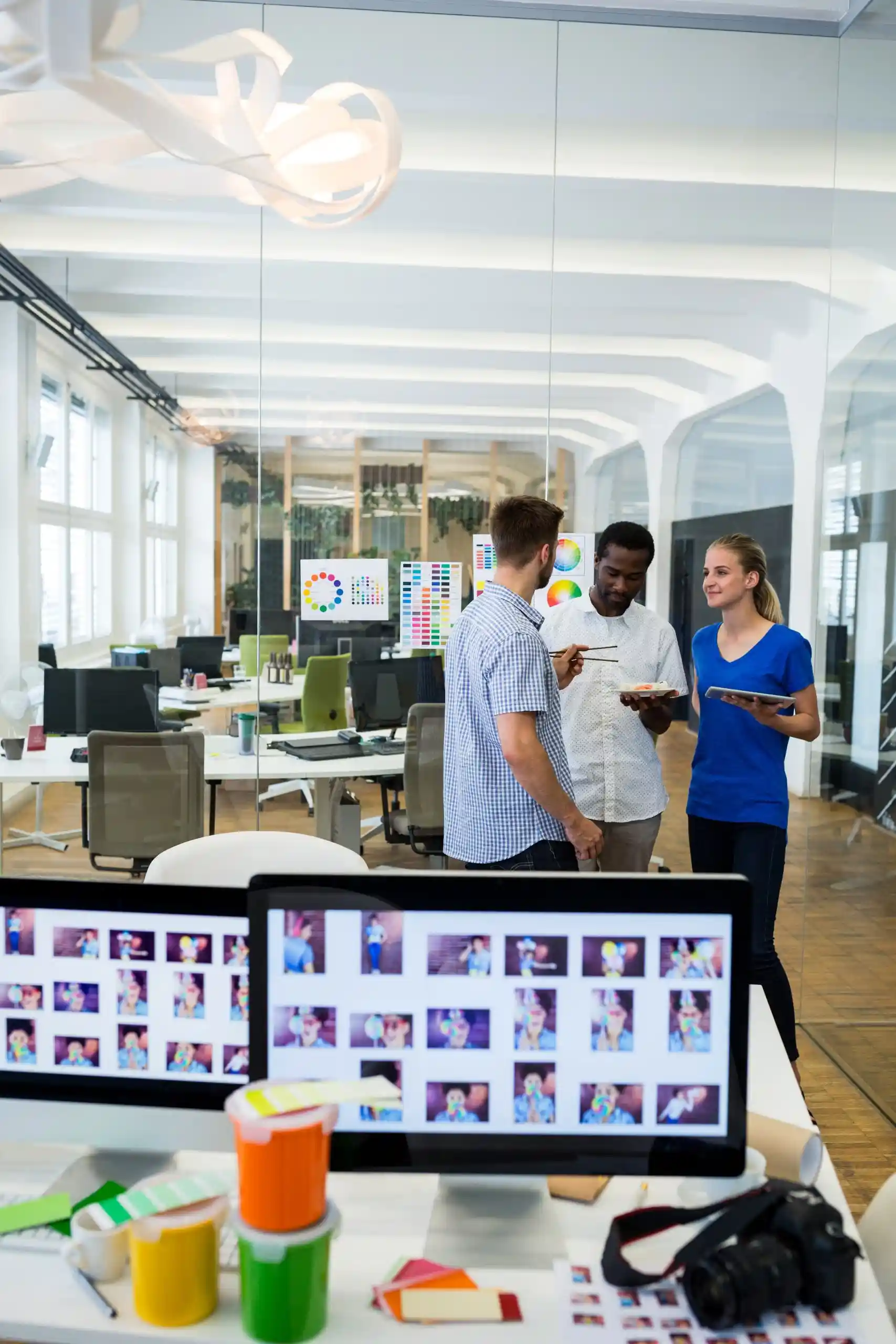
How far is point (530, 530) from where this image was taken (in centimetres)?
285

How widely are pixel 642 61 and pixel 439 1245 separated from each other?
4382 mm

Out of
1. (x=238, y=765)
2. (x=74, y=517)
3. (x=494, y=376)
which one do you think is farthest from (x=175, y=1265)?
(x=74, y=517)

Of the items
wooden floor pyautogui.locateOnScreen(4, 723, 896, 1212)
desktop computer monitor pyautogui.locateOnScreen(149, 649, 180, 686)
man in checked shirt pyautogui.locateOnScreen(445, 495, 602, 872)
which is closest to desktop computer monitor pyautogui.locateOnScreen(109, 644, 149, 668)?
desktop computer monitor pyautogui.locateOnScreen(149, 649, 180, 686)

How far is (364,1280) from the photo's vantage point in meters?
1.29

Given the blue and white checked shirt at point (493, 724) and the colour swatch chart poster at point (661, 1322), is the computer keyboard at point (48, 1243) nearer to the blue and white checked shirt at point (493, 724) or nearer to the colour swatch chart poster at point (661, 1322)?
the colour swatch chart poster at point (661, 1322)

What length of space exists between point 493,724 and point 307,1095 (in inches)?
68.1

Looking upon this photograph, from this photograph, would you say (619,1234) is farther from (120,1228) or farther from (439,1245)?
(120,1228)

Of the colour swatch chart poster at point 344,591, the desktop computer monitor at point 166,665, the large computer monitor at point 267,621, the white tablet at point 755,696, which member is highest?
the colour swatch chart poster at point 344,591

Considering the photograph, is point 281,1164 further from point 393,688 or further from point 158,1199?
point 393,688

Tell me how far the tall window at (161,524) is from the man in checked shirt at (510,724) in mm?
2410

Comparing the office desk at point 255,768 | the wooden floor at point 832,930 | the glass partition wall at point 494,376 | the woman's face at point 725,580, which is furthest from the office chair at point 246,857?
the glass partition wall at point 494,376

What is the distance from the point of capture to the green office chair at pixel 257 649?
487 cm

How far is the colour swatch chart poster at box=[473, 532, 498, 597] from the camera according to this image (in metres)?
4.80

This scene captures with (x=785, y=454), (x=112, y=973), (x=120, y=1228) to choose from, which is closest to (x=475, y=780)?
(x=112, y=973)
